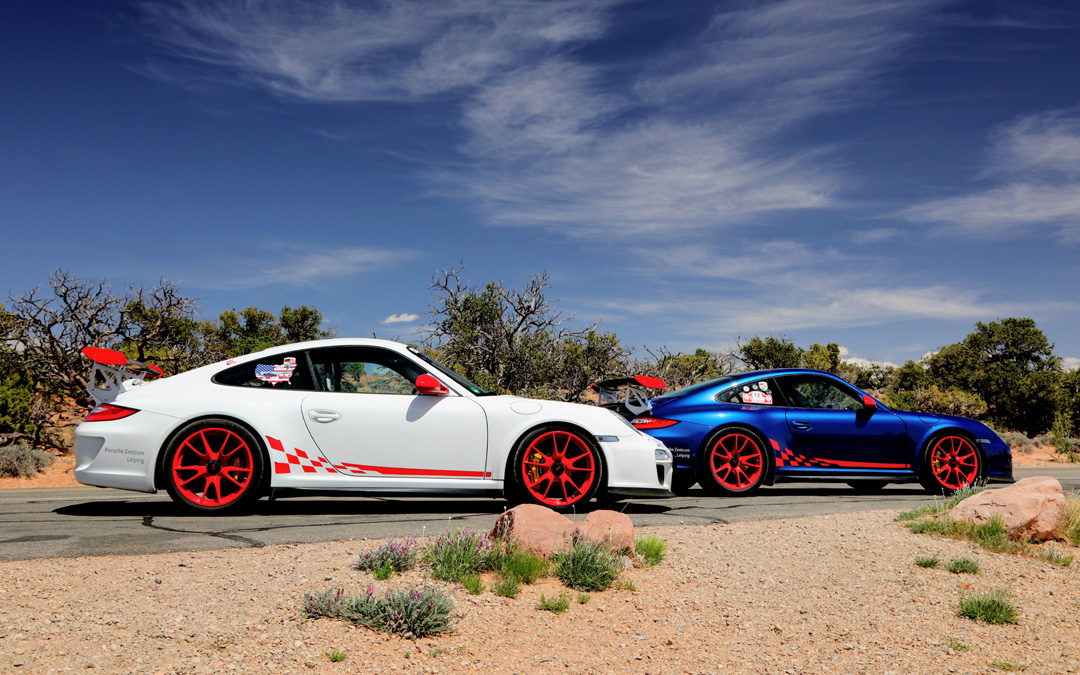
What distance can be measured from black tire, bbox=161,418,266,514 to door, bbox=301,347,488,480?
1.89 feet

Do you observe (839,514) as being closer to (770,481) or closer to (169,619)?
(770,481)

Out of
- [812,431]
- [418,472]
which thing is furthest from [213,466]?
[812,431]

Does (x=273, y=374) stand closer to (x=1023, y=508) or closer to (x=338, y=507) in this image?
(x=338, y=507)

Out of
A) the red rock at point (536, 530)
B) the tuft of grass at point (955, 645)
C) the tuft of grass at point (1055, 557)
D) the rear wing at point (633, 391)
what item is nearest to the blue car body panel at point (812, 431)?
the rear wing at point (633, 391)

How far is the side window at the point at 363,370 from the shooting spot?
277 inches

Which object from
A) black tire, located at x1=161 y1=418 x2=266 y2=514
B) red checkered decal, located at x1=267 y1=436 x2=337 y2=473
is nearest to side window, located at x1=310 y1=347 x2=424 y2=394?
red checkered decal, located at x1=267 y1=436 x2=337 y2=473

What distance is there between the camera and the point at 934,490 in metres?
9.77

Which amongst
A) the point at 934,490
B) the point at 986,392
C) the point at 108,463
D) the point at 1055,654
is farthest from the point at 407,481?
the point at 986,392

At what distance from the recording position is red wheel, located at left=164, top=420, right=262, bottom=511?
21.8 feet

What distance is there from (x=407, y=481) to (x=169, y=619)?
9.88ft

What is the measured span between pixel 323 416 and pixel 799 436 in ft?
18.1

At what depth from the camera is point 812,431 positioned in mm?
9188

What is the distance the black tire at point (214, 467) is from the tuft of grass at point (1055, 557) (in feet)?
21.1

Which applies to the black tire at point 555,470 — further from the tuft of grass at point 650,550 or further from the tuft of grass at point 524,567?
the tuft of grass at point 524,567
